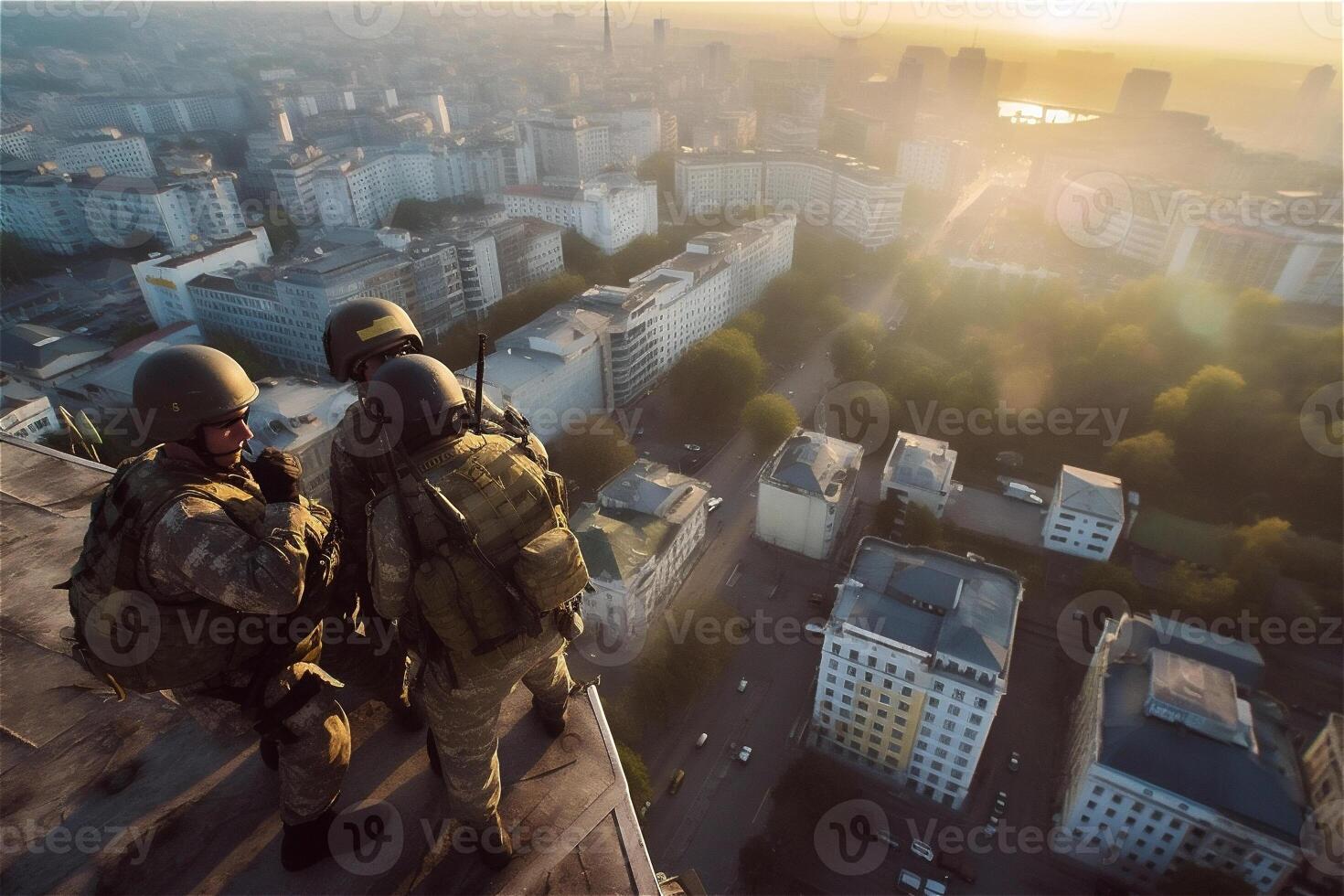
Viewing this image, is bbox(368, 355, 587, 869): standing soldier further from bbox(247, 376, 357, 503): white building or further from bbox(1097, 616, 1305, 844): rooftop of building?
bbox(247, 376, 357, 503): white building

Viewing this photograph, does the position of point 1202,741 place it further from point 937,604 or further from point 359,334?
point 359,334

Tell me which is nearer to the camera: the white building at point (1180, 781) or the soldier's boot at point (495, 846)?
the soldier's boot at point (495, 846)

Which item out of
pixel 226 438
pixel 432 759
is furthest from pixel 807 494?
pixel 226 438

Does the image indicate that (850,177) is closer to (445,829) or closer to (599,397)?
(599,397)

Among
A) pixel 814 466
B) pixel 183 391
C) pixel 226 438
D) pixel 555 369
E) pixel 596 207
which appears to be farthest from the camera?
pixel 596 207

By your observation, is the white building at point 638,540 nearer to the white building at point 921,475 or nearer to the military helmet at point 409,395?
the white building at point 921,475

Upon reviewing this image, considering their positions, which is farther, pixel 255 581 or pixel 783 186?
pixel 783 186

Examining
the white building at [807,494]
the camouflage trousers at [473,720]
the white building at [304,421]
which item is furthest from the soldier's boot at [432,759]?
the white building at [807,494]
